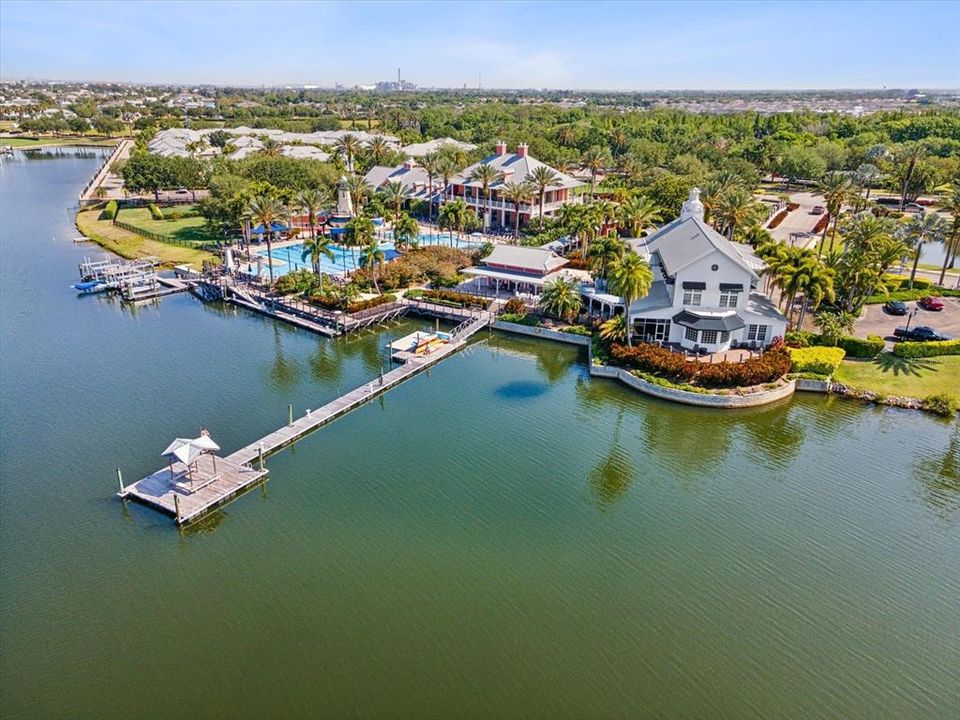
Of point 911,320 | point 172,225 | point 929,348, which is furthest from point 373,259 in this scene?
point 911,320

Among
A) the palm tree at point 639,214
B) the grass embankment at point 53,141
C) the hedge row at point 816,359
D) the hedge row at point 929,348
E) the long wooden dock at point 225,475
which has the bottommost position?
the long wooden dock at point 225,475

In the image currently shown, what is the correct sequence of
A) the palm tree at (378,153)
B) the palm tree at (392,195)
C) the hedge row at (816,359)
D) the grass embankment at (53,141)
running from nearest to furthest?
the hedge row at (816,359)
the palm tree at (392,195)
the palm tree at (378,153)
the grass embankment at (53,141)

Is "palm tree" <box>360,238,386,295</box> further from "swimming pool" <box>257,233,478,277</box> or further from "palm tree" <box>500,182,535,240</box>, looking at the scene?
"palm tree" <box>500,182,535,240</box>

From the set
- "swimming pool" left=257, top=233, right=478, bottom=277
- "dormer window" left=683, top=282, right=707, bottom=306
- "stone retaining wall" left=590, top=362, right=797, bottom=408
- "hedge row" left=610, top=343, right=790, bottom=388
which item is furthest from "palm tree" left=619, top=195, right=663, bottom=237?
"stone retaining wall" left=590, top=362, right=797, bottom=408

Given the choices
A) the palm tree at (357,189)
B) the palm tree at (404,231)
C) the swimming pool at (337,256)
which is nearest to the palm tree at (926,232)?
the swimming pool at (337,256)

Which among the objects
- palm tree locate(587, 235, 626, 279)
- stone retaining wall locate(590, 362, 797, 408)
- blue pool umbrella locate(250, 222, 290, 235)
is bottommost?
stone retaining wall locate(590, 362, 797, 408)

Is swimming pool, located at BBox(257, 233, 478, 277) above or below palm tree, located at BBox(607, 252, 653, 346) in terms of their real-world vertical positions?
below

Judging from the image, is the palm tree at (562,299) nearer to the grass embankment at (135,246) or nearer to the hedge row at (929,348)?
the hedge row at (929,348)
